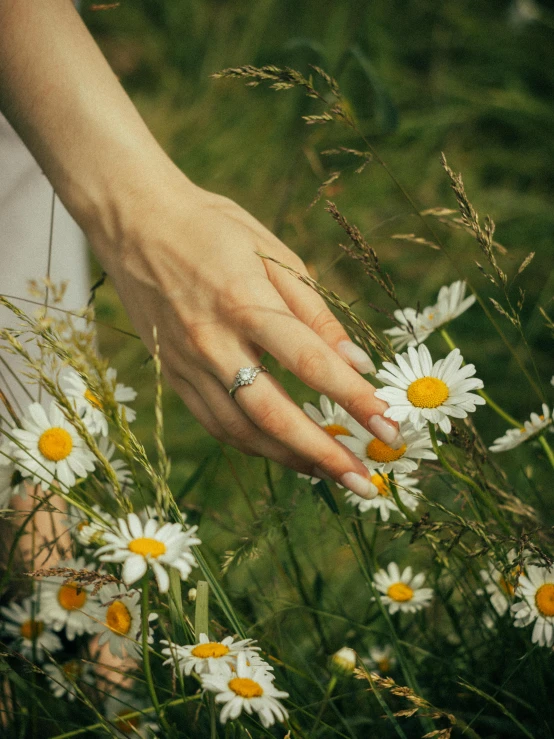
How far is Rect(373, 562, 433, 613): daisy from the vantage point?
0.81 metres

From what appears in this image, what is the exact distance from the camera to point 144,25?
2592 millimetres

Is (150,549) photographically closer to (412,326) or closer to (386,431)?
(386,431)

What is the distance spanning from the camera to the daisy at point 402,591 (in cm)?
81

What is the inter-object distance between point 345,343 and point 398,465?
164mm

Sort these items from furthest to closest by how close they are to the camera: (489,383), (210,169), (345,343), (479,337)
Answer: (210,169) < (479,337) < (489,383) < (345,343)

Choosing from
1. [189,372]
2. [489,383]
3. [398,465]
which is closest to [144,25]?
Answer: [489,383]

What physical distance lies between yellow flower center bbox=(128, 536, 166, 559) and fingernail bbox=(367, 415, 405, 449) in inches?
9.4

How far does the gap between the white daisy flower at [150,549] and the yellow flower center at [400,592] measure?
0.38 m

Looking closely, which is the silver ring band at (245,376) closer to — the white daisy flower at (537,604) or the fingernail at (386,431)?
the fingernail at (386,431)

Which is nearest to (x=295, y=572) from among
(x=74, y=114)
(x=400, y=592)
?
(x=400, y=592)

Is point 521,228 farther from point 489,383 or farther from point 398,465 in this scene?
point 398,465

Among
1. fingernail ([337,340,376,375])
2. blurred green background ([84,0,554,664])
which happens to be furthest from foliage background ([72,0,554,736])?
fingernail ([337,340,376,375])

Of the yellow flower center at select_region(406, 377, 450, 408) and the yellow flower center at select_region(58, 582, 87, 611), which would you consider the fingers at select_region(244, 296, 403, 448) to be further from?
the yellow flower center at select_region(58, 582, 87, 611)

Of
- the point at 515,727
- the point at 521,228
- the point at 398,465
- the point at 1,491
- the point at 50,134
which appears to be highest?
the point at 521,228
